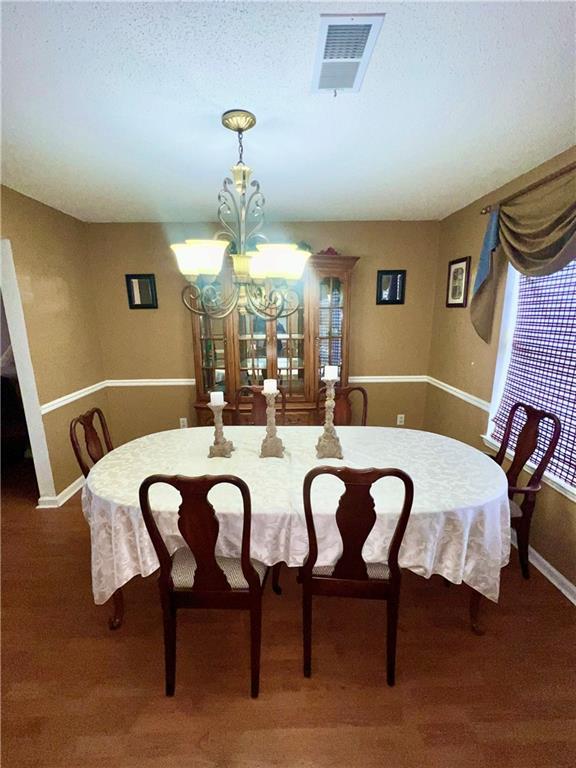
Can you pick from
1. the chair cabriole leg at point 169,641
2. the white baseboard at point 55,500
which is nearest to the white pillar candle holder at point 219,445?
the chair cabriole leg at point 169,641

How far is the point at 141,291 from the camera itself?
3316 millimetres

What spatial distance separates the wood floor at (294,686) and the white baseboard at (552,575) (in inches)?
2.0

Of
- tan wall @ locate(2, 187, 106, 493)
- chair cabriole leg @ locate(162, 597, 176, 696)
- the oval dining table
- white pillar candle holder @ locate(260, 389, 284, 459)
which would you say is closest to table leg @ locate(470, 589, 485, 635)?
the oval dining table

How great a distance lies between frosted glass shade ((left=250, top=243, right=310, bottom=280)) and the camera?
4.58 feet

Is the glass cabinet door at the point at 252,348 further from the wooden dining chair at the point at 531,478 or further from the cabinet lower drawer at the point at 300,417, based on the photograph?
the wooden dining chair at the point at 531,478

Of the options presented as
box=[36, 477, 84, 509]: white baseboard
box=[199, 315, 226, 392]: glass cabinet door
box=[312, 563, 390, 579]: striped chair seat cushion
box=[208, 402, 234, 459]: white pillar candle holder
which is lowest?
box=[36, 477, 84, 509]: white baseboard

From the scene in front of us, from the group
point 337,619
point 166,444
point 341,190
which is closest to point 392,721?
point 337,619

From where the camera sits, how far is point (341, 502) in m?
1.20

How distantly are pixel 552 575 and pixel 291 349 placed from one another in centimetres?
240

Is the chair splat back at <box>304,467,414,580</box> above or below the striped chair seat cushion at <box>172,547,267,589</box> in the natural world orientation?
above

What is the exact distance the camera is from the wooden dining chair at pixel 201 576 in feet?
3.85

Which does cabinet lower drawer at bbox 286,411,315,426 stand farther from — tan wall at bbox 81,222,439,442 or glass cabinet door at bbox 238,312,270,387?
tan wall at bbox 81,222,439,442

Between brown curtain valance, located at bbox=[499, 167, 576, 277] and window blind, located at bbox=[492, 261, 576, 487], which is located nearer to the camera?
brown curtain valance, located at bbox=[499, 167, 576, 277]

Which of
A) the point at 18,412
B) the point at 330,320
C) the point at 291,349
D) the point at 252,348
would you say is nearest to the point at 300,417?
the point at 291,349
